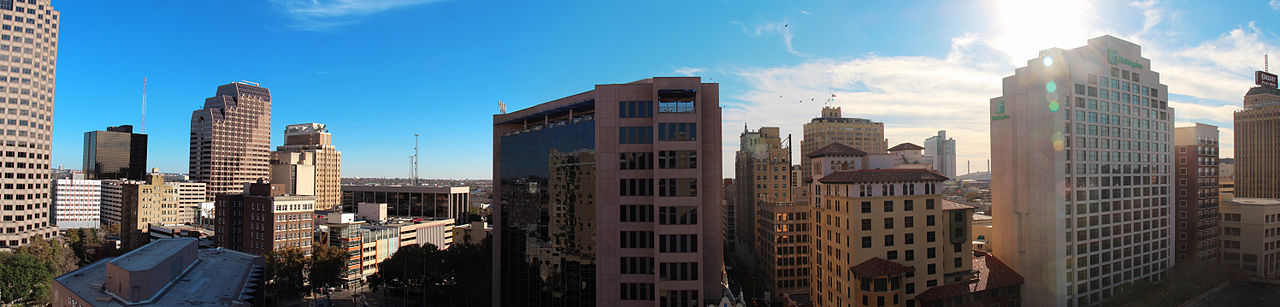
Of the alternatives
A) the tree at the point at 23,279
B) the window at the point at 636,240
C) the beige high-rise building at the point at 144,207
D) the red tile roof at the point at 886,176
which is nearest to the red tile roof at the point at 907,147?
the red tile roof at the point at 886,176

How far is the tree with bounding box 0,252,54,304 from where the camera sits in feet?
294

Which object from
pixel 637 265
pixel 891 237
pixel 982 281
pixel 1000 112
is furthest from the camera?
pixel 1000 112

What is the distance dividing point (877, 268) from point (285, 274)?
100 meters

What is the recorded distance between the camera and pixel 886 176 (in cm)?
7038

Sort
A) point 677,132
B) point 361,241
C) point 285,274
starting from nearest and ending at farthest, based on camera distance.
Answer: point 677,132, point 285,274, point 361,241

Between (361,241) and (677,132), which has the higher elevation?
(677,132)

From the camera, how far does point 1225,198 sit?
102 meters

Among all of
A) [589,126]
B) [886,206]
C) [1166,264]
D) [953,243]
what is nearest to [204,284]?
[589,126]

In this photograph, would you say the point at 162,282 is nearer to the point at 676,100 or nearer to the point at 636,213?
the point at 636,213

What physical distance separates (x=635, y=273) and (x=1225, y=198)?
117456mm

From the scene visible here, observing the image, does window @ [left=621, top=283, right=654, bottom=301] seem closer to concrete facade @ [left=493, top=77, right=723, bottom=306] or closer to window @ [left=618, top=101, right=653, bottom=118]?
concrete facade @ [left=493, top=77, right=723, bottom=306]

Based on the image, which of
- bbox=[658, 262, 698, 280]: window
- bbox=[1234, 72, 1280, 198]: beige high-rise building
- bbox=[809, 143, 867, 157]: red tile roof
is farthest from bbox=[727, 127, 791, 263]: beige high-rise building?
bbox=[1234, 72, 1280, 198]: beige high-rise building

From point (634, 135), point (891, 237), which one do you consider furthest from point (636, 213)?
point (891, 237)

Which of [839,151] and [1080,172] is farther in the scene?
[839,151]
